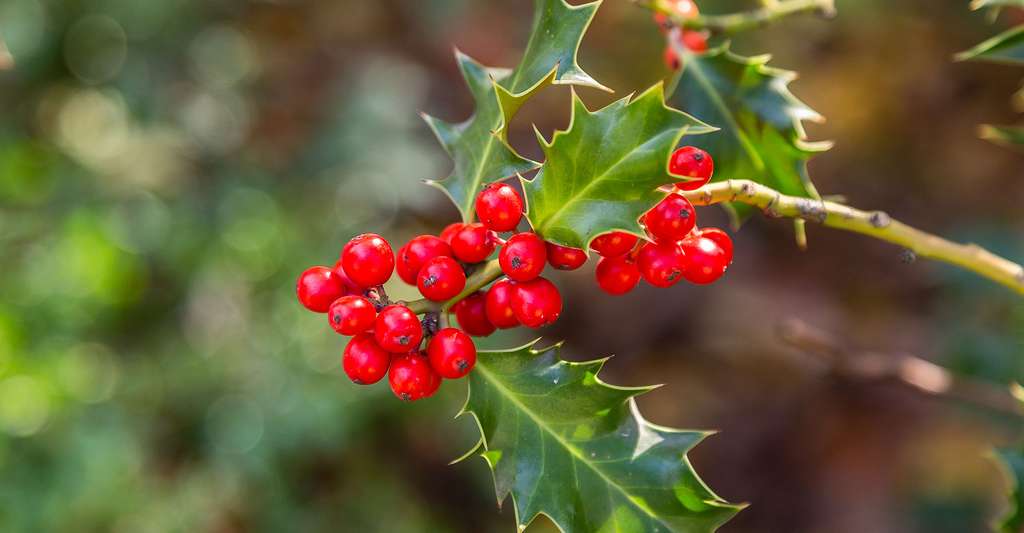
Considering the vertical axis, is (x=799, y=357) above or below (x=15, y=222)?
below

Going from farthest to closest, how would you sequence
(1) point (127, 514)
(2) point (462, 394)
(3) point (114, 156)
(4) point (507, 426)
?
(3) point (114, 156)
(2) point (462, 394)
(1) point (127, 514)
(4) point (507, 426)

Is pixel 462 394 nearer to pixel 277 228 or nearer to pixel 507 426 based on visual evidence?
pixel 277 228

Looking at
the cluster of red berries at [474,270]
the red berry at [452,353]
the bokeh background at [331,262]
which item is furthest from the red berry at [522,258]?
the bokeh background at [331,262]

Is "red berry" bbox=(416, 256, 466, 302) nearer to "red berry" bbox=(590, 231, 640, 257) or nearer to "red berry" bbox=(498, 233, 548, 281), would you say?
"red berry" bbox=(498, 233, 548, 281)

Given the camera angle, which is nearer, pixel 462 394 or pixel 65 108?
pixel 462 394

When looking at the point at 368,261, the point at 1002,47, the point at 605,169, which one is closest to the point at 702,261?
the point at 605,169

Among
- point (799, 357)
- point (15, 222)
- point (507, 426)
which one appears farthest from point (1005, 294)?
point (15, 222)

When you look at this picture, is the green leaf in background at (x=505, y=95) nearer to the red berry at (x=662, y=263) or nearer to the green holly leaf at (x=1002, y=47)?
the red berry at (x=662, y=263)
